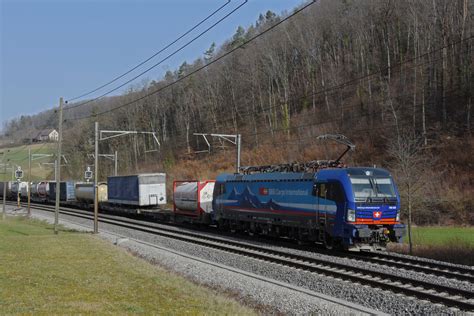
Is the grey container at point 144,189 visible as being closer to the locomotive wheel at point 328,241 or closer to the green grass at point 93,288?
the green grass at point 93,288

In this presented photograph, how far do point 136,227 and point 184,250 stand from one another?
1199cm

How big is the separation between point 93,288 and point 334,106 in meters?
59.7

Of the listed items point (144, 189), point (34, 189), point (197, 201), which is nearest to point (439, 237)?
point (197, 201)

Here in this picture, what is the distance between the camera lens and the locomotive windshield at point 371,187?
67.6 feet

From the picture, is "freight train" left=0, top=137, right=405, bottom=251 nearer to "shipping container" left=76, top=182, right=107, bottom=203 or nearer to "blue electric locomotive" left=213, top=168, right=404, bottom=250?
"blue electric locomotive" left=213, top=168, right=404, bottom=250

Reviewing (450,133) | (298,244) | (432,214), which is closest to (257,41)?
(450,133)

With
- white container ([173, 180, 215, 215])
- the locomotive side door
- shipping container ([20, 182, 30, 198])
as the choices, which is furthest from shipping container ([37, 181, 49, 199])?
the locomotive side door

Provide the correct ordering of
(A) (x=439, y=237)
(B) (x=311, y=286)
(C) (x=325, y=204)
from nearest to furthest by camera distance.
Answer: (B) (x=311, y=286)
(C) (x=325, y=204)
(A) (x=439, y=237)

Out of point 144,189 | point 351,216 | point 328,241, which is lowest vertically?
point 328,241

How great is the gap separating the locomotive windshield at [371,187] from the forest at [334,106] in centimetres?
927

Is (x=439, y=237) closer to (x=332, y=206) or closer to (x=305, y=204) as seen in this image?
(x=305, y=204)

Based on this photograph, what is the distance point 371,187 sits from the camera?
20.8 meters

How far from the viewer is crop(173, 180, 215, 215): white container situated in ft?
117

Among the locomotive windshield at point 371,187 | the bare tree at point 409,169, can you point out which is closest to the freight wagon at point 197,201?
the bare tree at point 409,169
